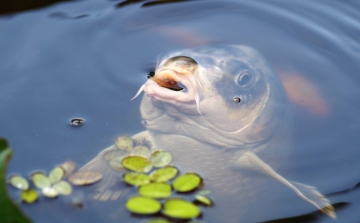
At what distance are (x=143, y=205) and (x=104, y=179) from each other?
1.22 feet

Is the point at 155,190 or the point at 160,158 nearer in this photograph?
the point at 155,190

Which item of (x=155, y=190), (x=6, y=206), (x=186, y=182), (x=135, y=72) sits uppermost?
(x=135, y=72)

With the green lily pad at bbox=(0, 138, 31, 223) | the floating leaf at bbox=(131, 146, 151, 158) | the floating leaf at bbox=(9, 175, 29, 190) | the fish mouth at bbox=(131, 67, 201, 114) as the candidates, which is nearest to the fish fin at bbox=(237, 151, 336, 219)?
the fish mouth at bbox=(131, 67, 201, 114)

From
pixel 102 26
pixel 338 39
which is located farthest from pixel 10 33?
pixel 338 39

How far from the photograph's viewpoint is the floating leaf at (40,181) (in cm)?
250

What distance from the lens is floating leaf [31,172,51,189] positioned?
250 centimetres

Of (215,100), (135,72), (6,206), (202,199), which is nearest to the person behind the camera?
(6,206)

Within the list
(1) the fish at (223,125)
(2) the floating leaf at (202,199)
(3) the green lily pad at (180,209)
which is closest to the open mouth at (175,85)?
(1) the fish at (223,125)

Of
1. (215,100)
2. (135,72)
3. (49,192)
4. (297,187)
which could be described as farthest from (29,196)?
(297,187)

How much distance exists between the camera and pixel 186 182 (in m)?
2.56

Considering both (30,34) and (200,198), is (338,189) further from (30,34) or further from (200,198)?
(30,34)

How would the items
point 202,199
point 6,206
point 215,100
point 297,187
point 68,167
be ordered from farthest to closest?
point 215,100 → point 297,187 → point 68,167 → point 202,199 → point 6,206

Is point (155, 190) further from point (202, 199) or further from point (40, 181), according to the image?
point (40, 181)

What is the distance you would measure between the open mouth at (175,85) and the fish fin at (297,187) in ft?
1.46
